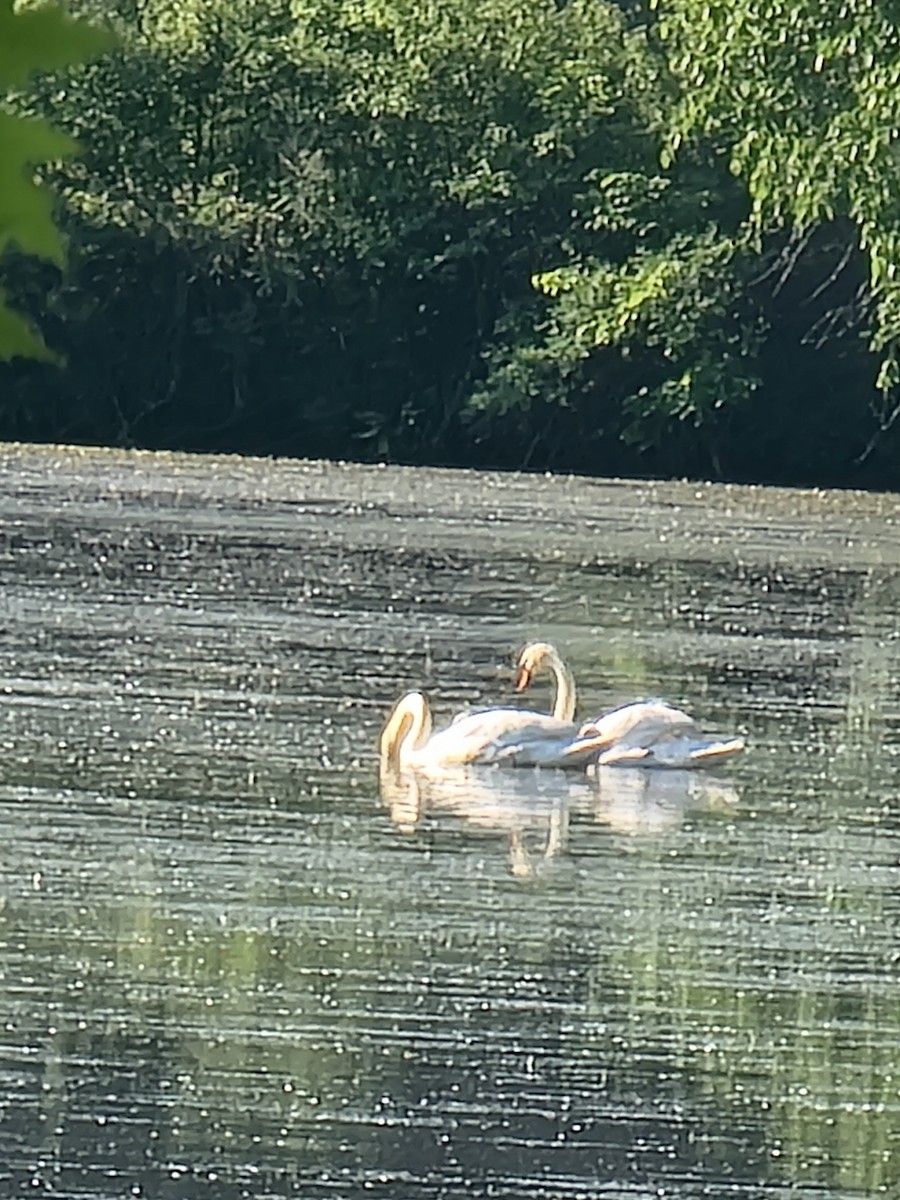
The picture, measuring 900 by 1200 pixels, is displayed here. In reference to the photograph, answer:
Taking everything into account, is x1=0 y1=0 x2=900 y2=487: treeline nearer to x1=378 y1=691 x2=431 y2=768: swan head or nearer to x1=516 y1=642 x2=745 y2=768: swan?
x1=516 y1=642 x2=745 y2=768: swan

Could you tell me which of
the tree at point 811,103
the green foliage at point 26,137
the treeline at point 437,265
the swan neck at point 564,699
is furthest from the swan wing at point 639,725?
the treeline at point 437,265

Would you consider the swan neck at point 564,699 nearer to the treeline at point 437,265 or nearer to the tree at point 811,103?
the tree at point 811,103

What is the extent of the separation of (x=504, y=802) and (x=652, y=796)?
74 centimetres

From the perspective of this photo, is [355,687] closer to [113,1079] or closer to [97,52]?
[113,1079]

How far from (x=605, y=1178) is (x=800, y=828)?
4985 mm

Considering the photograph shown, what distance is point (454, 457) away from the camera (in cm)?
4038

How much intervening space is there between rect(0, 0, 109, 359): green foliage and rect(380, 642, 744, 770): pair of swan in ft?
31.9

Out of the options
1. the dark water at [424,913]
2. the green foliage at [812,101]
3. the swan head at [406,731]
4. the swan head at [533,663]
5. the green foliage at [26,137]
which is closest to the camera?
the green foliage at [26,137]

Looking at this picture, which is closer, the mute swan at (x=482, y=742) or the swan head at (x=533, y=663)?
the mute swan at (x=482, y=742)

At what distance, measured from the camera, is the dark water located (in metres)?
7.30

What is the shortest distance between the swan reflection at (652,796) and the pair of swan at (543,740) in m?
0.07

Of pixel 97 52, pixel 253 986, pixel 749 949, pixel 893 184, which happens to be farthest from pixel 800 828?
pixel 893 184

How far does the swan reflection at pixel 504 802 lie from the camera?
11367mm

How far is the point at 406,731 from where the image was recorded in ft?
43.2
